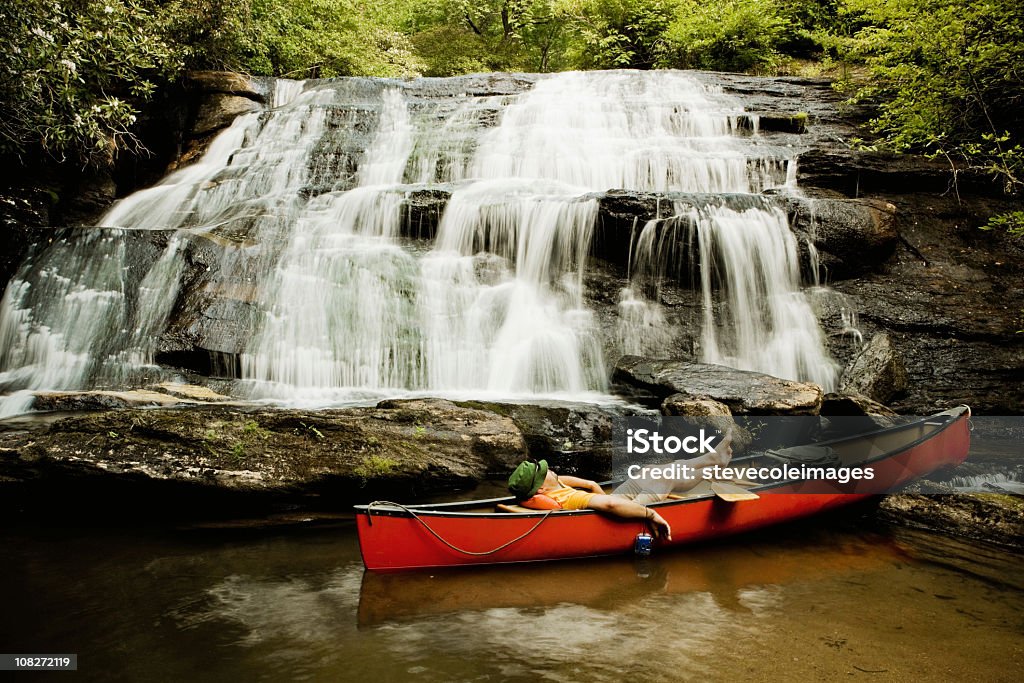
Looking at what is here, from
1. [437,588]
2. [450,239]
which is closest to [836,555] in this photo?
[437,588]

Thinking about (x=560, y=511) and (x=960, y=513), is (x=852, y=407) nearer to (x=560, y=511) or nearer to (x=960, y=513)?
(x=960, y=513)

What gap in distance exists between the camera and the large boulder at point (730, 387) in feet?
25.9

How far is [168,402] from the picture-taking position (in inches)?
313

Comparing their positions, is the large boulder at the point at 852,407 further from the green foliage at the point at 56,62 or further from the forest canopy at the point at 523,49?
the green foliage at the point at 56,62

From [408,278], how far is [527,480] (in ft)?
21.9

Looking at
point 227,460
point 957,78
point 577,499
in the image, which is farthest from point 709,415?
point 957,78

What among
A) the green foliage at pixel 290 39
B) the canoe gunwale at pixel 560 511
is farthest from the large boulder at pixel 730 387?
the green foliage at pixel 290 39

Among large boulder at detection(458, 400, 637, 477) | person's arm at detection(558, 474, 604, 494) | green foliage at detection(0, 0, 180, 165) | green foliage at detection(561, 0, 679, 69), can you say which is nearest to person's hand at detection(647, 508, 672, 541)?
person's arm at detection(558, 474, 604, 494)

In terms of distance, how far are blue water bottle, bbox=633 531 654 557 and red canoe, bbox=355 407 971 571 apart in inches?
2.4

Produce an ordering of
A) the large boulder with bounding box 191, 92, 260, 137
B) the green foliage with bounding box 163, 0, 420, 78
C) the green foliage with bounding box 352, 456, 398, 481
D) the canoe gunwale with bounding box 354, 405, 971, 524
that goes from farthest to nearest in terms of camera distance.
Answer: the large boulder with bounding box 191, 92, 260, 137, the green foliage with bounding box 163, 0, 420, 78, the green foliage with bounding box 352, 456, 398, 481, the canoe gunwale with bounding box 354, 405, 971, 524

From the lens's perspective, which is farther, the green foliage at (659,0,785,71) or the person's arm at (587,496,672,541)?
the green foliage at (659,0,785,71)

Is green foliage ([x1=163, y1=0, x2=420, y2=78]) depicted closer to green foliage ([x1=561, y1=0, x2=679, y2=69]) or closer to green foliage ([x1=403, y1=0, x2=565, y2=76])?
green foliage ([x1=403, y1=0, x2=565, y2=76])

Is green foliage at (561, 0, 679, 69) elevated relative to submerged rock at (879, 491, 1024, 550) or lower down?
elevated

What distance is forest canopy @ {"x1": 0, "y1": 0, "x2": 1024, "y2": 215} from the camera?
991 centimetres
